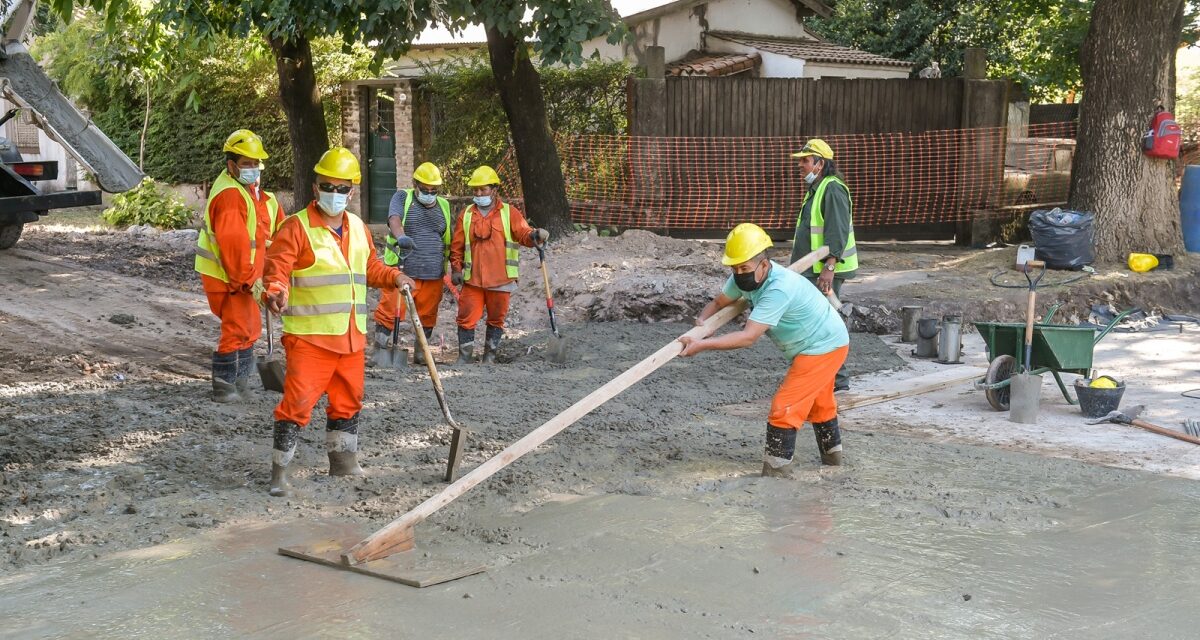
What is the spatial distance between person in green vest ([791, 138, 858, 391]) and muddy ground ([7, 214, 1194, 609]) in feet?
3.43

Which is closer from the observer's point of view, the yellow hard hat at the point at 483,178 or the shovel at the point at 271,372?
the shovel at the point at 271,372

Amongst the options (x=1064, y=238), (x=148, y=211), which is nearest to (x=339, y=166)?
(x=1064, y=238)

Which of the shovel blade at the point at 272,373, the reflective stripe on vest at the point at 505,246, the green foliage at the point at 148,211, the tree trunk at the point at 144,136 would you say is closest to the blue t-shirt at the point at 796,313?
the shovel blade at the point at 272,373

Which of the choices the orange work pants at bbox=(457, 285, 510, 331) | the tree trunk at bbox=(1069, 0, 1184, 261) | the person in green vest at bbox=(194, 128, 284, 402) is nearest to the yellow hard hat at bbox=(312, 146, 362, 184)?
the person in green vest at bbox=(194, 128, 284, 402)

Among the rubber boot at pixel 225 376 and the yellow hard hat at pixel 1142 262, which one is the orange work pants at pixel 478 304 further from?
the yellow hard hat at pixel 1142 262

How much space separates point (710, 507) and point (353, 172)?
2409mm

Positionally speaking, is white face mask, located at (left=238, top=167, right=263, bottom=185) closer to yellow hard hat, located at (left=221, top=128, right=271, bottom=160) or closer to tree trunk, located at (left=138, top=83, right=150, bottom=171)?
yellow hard hat, located at (left=221, top=128, right=271, bottom=160)

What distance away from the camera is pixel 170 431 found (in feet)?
22.9

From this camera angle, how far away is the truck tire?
14.1 metres

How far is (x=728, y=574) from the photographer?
494 centimetres

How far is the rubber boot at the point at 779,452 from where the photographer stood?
6.33m

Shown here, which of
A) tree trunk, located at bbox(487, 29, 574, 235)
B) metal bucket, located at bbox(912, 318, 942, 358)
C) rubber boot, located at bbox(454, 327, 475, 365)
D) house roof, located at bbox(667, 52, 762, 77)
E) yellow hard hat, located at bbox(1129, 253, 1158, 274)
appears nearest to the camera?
rubber boot, located at bbox(454, 327, 475, 365)

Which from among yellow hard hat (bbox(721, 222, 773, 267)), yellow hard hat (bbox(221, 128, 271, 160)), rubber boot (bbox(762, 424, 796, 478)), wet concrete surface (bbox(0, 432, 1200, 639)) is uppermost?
yellow hard hat (bbox(221, 128, 271, 160))

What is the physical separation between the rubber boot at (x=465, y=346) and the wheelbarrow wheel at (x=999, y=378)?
3.90 m
